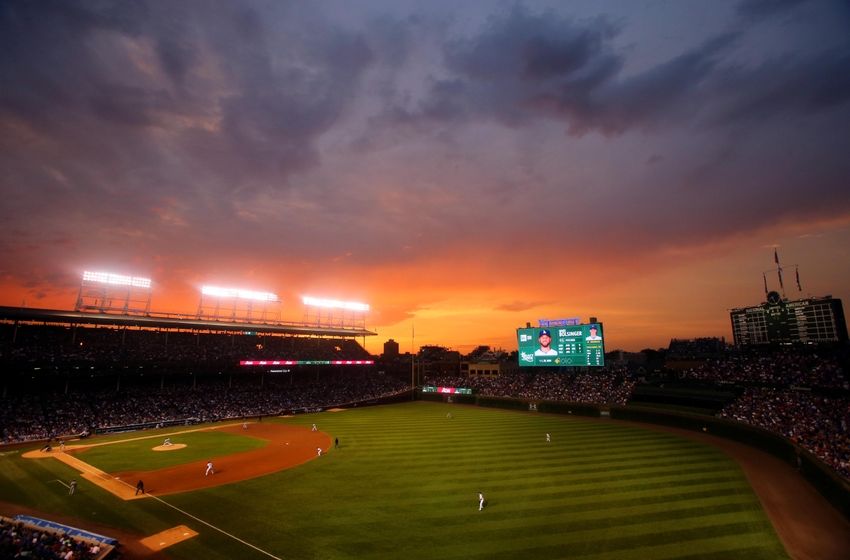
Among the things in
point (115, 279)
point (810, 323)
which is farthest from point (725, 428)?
point (810, 323)


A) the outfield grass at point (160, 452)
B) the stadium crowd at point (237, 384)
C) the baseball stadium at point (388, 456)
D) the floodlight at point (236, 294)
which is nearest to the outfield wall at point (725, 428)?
the baseball stadium at point (388, 456)

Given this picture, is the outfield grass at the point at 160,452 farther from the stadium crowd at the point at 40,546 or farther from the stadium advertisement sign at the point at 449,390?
the stadium advertisement sign at the point at 449,390

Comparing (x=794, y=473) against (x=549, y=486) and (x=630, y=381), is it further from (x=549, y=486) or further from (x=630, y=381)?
(x=630, y=381)

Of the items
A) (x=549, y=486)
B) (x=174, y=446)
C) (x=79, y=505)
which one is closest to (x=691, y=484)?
(x=549, y=486)

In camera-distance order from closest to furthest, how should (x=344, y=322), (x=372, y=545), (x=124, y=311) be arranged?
(x=372, y=545), (x=124, y=311), (x=344, y=322)

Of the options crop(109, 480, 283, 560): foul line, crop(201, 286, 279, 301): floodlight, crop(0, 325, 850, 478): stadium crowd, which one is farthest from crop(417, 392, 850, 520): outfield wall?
crop(201, 286, 279, 301): floodlight

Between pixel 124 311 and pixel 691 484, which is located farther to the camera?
pixel 124 311

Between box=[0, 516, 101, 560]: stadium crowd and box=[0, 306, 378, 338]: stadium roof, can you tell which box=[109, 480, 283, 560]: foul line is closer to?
box=[0, 516, 101, 560]: stadium crowd
